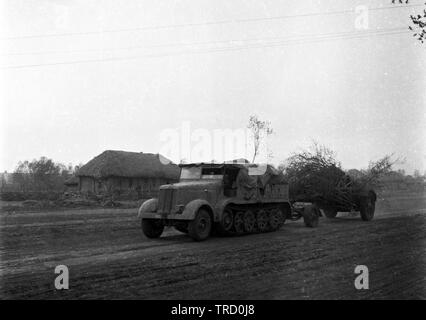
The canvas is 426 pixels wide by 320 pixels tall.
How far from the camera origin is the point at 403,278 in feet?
24.1

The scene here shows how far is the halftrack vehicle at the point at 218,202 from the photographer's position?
12695 mm

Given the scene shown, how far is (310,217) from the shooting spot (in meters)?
16.2

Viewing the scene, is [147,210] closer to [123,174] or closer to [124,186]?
[123,174]

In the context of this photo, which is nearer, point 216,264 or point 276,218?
point 216,264

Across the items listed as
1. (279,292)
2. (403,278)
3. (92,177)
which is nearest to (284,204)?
(403,278)

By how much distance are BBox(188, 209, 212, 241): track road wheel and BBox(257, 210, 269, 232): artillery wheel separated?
2.32 meters

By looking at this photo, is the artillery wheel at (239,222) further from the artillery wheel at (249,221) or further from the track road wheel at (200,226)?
the track road wheel at (200,226)

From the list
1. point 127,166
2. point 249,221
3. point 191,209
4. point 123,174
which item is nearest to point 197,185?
point 191,209

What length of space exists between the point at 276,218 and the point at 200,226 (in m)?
3.86

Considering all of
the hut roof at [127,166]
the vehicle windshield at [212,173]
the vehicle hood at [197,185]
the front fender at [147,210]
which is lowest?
the front fender at [147,210]

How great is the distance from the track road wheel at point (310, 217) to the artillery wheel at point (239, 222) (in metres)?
3.12

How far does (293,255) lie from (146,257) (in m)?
3.14

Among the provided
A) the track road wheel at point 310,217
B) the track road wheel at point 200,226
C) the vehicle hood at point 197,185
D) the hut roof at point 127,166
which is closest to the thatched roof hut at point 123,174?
the hut roof at point 127,166
